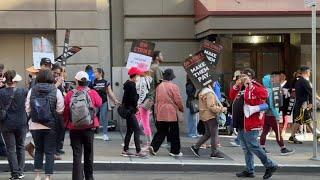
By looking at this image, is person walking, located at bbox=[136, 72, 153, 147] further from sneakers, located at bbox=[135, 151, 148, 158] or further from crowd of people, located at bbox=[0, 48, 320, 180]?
sneakers, located at bbox=[135, 151, 148, 158]

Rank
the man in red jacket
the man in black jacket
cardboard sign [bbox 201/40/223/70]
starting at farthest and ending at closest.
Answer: the man in black jacket → cardboard sign [bbox 201/40/223/70] → the man in red jacket

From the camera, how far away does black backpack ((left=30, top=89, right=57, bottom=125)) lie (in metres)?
9.28

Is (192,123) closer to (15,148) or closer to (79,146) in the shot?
(15,148)

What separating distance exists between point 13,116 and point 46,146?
1.04 m

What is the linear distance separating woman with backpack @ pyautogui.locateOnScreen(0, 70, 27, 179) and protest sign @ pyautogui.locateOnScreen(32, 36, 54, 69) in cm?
243

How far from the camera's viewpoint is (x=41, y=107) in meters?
9.30

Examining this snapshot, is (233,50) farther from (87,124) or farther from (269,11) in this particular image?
(87,124)

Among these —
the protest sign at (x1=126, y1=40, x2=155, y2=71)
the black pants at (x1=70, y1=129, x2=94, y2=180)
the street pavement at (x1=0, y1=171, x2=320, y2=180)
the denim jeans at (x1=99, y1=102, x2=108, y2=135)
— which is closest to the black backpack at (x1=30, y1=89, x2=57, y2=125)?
the black pants at (x1=70, y1=129, x2=94, y2=180)

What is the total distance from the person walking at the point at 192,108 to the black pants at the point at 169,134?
9.76 feet

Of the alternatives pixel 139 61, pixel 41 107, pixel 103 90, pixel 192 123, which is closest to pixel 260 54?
pixel 192 123

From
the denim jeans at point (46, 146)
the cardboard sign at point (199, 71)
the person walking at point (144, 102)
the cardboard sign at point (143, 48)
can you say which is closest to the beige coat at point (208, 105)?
the cardboard sign at point (199, 71)

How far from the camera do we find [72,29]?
16.6 meters

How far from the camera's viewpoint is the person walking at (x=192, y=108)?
15.0 meters

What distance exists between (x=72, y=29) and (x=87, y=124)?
8013mm
